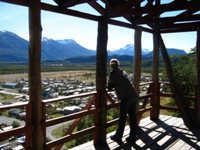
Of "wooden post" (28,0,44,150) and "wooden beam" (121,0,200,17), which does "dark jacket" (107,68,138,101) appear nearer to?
"wooden beam" (121,0,200,17)

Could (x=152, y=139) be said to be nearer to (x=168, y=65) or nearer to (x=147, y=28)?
(x=168, y=65)

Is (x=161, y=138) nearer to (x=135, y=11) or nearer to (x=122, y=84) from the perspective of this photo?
(x=122, y=84)

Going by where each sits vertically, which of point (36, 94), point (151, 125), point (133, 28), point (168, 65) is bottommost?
point (151, 125)

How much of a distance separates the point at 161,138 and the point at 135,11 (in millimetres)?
2489

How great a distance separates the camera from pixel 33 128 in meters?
3.16

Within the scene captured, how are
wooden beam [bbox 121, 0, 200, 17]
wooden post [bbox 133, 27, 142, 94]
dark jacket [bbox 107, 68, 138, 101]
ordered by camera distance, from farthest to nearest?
1. wooden post [bbox 133, 27, 142, 94]
2. dark jacket [bbox 107, 68, 138, 101]
3. wooden beam [bbox 121, 0, 200, 17]

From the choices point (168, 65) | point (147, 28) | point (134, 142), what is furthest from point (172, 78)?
point (134, 142)

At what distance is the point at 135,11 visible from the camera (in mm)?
4277

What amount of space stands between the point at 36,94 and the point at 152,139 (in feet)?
8.48

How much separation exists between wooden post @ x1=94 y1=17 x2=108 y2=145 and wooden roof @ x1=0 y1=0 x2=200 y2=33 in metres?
0.24

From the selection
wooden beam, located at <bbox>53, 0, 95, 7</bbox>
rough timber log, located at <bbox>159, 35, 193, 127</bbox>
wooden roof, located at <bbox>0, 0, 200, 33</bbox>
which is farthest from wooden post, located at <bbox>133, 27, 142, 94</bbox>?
wooden beam, located at <bbox>53, 0, 95, 7</bbox>

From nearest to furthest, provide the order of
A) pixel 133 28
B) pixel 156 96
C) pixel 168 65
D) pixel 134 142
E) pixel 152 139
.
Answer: pixel 134 142, pixel 152 139, pixel 133 28, pixel 168 65, pixel 156 96

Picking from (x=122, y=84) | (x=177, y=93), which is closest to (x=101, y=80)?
(x=122, y=84)

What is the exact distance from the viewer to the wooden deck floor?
13.7ft
